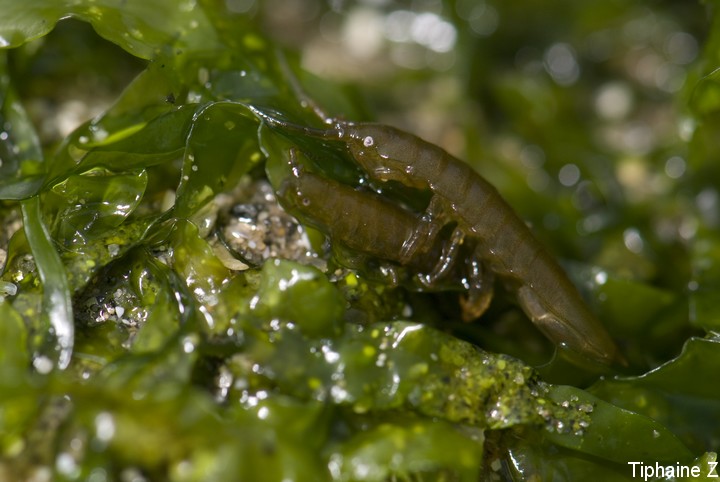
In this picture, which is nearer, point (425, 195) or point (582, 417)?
point (582, 417)

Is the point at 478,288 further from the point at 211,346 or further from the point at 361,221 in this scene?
the point at 211,346

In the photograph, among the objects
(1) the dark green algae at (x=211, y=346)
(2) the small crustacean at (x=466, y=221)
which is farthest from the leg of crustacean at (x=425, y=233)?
(1) the dark green algae at (x=211, y=346)

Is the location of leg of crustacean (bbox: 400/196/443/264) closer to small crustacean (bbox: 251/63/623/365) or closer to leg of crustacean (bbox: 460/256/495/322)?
small crustacean (bbox: 251/63/623/365)

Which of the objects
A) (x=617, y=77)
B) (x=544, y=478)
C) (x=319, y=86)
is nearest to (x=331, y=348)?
(x=544, y=478)

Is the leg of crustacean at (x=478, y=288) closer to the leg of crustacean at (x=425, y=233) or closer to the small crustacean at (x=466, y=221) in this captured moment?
the small crustacean at (x=466, y=221)

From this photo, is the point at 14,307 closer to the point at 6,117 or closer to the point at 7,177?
the point at 7,177

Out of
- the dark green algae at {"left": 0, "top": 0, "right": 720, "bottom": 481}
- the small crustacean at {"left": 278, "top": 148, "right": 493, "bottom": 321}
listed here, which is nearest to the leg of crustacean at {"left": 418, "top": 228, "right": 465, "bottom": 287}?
the small crustacean at {"left": 278, "top": 148, "right": 493, "bottom": 321}

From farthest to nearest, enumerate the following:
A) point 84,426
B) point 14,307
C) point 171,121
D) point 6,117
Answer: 1. point 6,117
2. point 171,121
3. point 14,307
4. point 84,426

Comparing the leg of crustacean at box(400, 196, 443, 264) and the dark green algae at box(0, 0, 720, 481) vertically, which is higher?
the leg of crustacean at box(400, 196, 443, 264)

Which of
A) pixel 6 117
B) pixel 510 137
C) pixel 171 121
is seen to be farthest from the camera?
pixel 510 137
